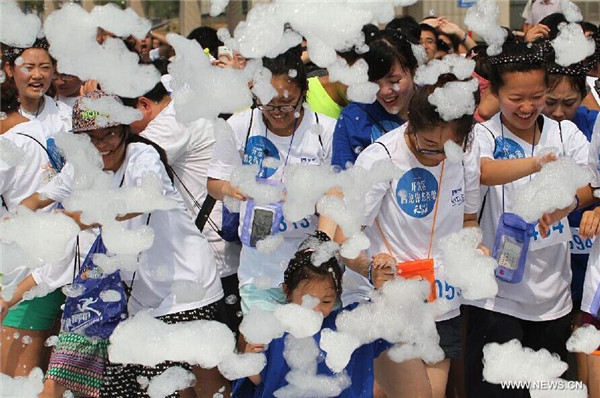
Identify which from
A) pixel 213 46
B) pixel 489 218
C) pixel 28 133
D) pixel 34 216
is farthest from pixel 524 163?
pixel 213 46

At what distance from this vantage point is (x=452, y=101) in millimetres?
2771

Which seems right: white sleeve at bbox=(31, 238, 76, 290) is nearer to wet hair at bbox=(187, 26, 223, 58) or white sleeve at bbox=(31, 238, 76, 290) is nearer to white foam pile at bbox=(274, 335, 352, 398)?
white foam pile at bbox=(274, 335, 352, 398)

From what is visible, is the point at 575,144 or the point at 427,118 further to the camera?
the point at 575,144

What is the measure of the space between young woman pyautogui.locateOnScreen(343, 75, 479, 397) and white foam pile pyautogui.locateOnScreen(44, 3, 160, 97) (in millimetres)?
764

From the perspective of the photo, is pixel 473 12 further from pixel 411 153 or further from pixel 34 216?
pixel 34 216

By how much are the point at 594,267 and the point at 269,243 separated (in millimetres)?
1031

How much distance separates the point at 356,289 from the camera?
9.78ft

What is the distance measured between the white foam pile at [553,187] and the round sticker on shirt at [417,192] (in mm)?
313

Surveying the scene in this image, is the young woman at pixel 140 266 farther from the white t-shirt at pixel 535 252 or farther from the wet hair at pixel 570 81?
the wet hair at pixel 570 81

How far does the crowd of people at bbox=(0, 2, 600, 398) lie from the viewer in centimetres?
282

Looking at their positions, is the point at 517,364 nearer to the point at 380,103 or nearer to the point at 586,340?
the point at 586,340

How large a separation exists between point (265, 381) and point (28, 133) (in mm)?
1536

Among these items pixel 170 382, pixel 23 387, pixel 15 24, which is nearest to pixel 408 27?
pixel 15 24
